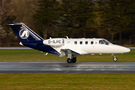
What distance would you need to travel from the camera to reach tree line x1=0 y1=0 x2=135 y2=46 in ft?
207

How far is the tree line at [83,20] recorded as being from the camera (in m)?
63.1

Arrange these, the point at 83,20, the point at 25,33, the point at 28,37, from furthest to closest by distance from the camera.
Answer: the point at 83,20, the point at 25,33, the point at 28,37

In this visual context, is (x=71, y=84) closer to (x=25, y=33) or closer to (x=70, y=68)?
(x=70, y=68)

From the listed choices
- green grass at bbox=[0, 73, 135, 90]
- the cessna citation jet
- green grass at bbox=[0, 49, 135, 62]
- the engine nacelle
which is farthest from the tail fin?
green grass at bbox=[0, 73, 135, 90]

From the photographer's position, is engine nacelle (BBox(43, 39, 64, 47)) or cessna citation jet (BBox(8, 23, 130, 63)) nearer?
cessna citation jet (BBox(8, 23, 130, 63))

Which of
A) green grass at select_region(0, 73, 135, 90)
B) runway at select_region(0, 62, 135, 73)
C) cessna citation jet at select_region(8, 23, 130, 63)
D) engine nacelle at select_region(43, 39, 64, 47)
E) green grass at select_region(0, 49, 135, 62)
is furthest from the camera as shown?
green grass at select_region(0, 49, 135, 62)

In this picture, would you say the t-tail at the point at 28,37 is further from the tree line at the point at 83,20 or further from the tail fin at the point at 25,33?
the tree line at the point at 83,20

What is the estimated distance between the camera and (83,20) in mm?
64188

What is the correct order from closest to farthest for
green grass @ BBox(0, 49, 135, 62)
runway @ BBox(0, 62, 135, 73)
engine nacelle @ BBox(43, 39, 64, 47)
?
runway @ BBox(0, 62, 135, 73)
engine nacelle @ BBox(43, 39, 64, 47)
green grass @ BBox(0, 49, 135, 62)

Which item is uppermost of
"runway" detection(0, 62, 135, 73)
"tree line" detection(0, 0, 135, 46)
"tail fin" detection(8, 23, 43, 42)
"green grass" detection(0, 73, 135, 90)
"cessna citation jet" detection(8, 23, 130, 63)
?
"tree line" detection(0, 0, 135, 46)

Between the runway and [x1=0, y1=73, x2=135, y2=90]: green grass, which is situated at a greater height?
the runway

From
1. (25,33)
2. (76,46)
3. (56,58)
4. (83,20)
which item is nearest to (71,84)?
(76,46)

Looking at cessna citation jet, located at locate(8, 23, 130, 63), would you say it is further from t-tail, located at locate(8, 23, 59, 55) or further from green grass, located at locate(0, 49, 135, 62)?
green grass, located at locate(0, 49, 135, 62)

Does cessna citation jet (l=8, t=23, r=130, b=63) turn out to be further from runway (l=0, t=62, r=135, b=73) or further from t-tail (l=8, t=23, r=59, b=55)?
runway (l=0, t=62, r=135, b=73)
